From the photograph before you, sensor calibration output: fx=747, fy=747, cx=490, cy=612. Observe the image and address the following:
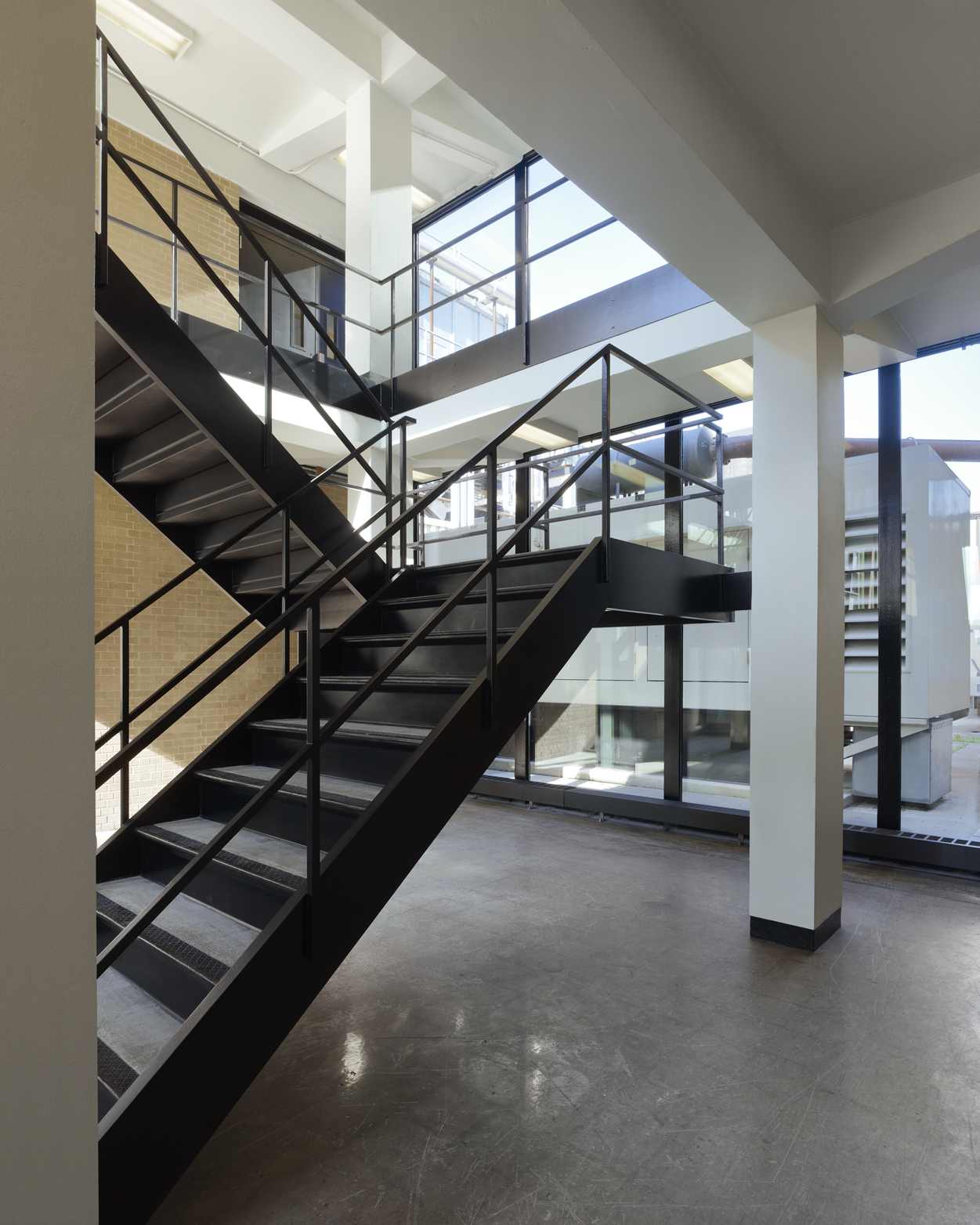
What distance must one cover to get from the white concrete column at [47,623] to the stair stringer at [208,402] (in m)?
2.25

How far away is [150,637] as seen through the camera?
272 inches

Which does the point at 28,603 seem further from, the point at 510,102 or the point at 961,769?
the point at 961,769

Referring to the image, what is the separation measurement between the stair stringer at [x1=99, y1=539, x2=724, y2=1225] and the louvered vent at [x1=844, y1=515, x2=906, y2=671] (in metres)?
3.23

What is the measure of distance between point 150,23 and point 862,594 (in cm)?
781

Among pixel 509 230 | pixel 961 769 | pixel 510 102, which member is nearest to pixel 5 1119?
pixel 510 102

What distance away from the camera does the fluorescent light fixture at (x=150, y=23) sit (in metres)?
6.43

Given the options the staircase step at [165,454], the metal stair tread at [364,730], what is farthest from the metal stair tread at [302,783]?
the staircase step at [165,454]

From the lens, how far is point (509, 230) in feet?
25.4

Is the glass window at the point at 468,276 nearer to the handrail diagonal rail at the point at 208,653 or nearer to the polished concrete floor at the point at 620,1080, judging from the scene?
the handrail diagonal rail at the point at 208,653

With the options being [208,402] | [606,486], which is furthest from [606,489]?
[208,402]

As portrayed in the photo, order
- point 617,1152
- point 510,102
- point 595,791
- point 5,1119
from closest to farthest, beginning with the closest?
1. point 5,1119
2. point 617,1152
3. point 510,102
4. point 595,791

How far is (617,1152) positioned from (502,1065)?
1.93 feet

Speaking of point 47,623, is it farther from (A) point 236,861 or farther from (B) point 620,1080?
(B) point 620,1080

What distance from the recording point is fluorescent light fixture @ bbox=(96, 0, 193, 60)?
6.43m
